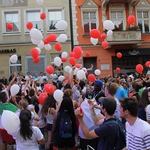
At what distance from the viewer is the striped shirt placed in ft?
9.74

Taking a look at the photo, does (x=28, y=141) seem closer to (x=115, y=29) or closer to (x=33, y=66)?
(x=33, y=66)

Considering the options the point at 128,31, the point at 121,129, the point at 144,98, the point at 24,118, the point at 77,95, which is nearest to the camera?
the point at 121,129

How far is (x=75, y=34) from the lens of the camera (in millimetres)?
19281

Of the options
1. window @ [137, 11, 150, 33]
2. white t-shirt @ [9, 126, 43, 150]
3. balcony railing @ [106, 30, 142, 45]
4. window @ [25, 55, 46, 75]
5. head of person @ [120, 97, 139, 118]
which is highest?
window @ [137, 11, 150, 33]

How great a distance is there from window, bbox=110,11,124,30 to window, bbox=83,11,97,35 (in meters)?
1.37

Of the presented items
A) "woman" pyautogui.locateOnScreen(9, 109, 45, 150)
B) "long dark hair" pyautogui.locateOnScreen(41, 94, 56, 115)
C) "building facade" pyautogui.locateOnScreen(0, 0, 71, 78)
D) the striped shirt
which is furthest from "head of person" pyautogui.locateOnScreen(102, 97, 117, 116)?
"building facade" pyautogui.locateOnScreen(0, 0, 71, 78)

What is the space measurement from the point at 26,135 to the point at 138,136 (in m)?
1.84

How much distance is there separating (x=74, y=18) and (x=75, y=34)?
119 centimetres

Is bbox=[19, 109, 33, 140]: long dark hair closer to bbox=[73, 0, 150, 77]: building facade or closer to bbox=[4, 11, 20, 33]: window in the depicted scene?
bbox=[73, 0, 150, 77]: building facade

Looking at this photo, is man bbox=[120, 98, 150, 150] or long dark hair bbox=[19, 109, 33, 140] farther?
long dark hair bbox=[19, 109, 33, 140]

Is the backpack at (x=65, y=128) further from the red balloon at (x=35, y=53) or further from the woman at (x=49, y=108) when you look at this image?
the red balloon at (x=35, y=53)

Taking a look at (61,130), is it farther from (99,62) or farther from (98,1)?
(98,1)

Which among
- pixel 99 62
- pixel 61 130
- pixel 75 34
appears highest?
pixel 75 34

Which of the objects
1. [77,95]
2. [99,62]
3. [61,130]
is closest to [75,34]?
[99,62]
